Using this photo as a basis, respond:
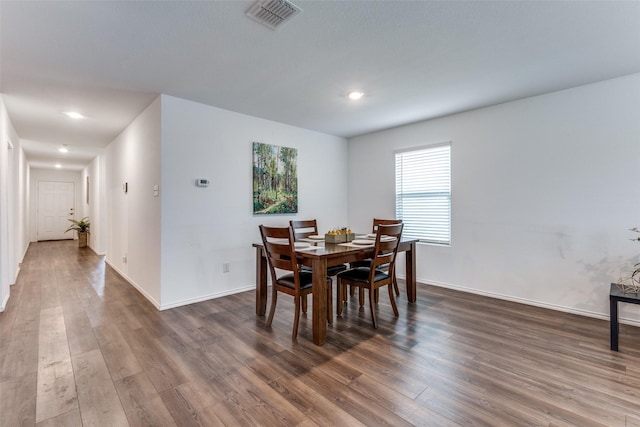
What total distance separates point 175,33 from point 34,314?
10.5 feet

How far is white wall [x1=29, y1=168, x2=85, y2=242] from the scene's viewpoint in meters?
9.03

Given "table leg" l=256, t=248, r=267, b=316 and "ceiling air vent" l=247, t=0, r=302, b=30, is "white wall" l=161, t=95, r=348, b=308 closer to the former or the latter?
"table leg" l=256, t=248, r=267, b=316

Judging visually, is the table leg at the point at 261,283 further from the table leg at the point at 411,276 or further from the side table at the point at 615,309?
the side table at the point at 615,309

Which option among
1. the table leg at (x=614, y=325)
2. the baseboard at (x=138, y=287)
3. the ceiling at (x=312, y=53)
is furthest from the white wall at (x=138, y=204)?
the table leg at (x=614, y=325)

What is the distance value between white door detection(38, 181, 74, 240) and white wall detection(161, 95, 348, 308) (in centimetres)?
910

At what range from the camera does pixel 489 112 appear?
3643mm

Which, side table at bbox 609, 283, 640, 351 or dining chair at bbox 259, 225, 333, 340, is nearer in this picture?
side table at bbox 609, 283, 640, 351

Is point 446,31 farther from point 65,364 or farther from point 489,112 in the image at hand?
point 65,364

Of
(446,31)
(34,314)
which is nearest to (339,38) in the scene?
(446,31)

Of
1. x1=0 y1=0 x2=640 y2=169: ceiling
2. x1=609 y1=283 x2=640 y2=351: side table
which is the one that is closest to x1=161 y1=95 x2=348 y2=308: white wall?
x1=0 y1=0 x2=640 y2=169: ceiling

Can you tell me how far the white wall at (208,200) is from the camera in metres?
3.31

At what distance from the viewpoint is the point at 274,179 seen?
4254 millimetres

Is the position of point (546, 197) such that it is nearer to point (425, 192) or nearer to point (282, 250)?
point (425, 192)

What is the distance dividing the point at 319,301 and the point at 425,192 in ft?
8.77
